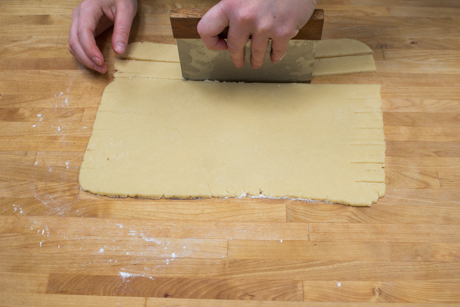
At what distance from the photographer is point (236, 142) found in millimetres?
1306

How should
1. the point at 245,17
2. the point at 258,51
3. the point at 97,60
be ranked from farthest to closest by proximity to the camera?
the point at 97,60 → the point at 258,51 → the point at 245,17

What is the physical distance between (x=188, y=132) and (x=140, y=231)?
39cm

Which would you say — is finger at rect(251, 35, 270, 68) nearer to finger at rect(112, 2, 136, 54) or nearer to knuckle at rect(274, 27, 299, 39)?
knuckle at rect(274, 27, 299, 39)

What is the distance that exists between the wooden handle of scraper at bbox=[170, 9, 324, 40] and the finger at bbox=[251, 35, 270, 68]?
0.11 m

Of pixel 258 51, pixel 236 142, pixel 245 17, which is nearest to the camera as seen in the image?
pixel 245 17

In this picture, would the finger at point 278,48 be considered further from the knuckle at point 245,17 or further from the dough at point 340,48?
the dough at point 340,48

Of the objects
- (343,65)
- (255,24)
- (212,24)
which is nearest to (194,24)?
(212,24)

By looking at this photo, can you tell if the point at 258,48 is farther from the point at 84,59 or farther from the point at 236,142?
the point at 84,59

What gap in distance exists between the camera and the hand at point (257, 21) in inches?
42.8

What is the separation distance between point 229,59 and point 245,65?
66 millimetres

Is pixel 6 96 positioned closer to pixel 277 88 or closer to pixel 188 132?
pixel 188 132

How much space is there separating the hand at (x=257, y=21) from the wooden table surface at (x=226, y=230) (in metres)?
0.42

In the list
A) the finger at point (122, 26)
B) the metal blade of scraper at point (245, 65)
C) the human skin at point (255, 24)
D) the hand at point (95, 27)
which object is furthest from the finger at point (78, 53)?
the human skin at point (255, 24)

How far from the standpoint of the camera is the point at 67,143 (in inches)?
→ 53.1
